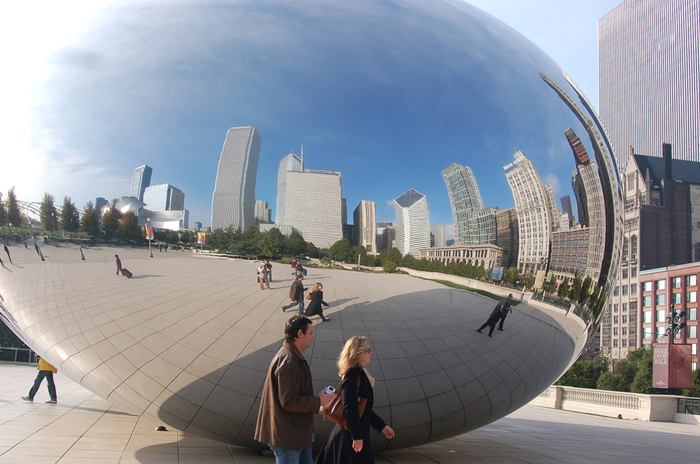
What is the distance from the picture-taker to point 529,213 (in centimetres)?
539

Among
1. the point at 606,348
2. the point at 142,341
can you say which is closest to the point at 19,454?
the point at 142,341

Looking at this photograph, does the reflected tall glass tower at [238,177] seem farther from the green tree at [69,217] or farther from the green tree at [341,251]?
the green tree at [69,217]

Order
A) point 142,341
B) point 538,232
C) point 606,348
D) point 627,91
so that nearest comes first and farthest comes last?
1. point 142,341
2. point 538,232
3. point 606,348
4. point 627,91

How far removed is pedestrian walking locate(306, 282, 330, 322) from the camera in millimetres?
4816

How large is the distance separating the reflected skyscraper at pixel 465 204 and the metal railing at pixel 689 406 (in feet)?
74.4

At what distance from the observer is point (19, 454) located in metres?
6.14

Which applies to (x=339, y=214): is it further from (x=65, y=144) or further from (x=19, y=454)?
(x=19, y=454)

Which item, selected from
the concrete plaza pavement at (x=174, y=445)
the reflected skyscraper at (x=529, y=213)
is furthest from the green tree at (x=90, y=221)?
the reflected skyscraper at (x=529, y=213)

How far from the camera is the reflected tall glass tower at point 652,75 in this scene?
129375 mm

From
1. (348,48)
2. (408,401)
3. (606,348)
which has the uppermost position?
(348,48)

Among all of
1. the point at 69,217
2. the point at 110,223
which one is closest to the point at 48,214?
the point at 69,217

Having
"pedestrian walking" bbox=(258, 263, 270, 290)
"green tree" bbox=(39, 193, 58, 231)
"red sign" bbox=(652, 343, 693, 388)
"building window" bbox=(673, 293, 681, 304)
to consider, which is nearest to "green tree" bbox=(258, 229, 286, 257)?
"pedestrian walking" bbox=(258, 263, 270, 290)

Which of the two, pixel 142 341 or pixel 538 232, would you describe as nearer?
pixel 142 341

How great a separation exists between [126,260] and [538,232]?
3.69 meters
